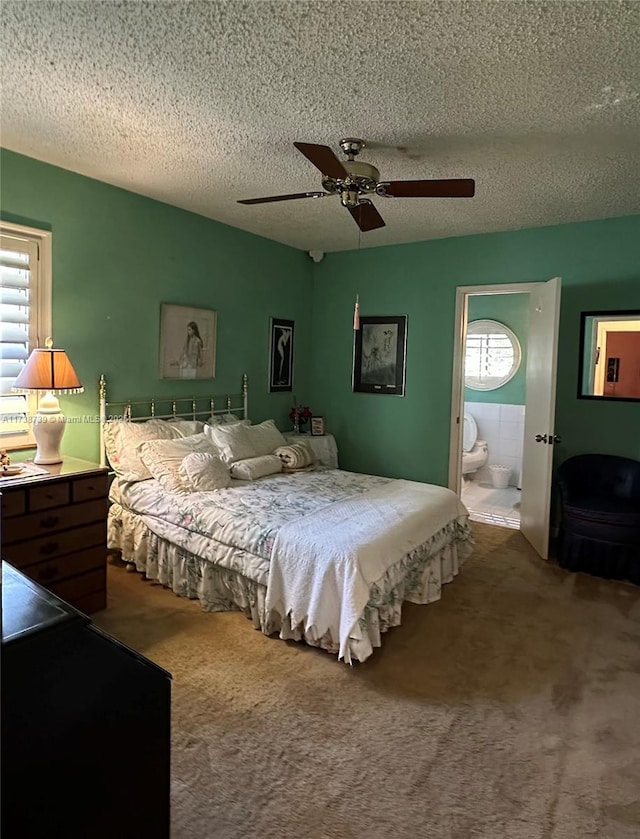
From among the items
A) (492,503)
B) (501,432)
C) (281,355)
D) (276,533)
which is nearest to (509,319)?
(501,432)

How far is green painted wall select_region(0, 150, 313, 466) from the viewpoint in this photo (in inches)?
131

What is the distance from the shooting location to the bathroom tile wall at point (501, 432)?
6.30 m

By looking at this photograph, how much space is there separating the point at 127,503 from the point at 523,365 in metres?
4.85

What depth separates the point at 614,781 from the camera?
187cm

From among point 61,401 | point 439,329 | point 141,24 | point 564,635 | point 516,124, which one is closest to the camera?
point 141,24

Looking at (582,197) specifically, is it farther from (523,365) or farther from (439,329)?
(523,365)

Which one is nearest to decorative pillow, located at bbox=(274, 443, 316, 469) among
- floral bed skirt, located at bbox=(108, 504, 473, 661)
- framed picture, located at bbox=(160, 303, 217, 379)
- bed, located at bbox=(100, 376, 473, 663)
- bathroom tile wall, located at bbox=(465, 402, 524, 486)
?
bed, located at bbox=(100, 376, 473, 663)

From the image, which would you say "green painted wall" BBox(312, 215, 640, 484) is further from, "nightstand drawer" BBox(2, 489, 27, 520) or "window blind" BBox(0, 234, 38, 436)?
"nightstand drawer" BBox(2, 489, 27, 520)

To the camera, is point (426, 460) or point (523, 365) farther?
point (523, 365)

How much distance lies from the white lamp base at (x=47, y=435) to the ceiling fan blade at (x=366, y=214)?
2.09 meters

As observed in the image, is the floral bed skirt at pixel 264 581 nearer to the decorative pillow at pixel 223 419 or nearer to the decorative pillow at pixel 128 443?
the decorative pillow at pixel 128 443

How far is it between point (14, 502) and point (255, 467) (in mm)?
1601

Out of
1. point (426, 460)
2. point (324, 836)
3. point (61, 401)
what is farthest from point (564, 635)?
point (61, 401)

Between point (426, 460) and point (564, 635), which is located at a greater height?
point (426, 460)
